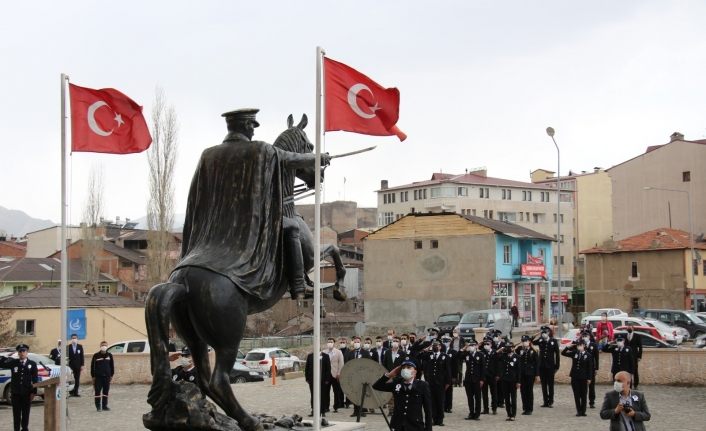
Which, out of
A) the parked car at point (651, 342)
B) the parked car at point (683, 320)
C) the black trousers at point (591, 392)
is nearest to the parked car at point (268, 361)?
the parked car at point (651, 342)

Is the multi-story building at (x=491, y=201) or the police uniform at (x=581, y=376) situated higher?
the multi-story building at (x=491, y=201)

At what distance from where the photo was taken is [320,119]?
391 inches

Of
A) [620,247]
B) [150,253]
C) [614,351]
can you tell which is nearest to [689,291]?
[620,247]

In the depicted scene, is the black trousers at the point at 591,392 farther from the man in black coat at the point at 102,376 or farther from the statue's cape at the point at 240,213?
the statue's cape at the point at 240,213

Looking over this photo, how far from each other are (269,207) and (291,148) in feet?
A: 3.24

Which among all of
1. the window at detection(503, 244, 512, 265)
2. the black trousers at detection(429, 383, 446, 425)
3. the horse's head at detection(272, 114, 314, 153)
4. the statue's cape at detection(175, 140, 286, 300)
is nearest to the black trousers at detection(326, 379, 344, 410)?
the black trousers at detection(429, 383, 446, 425)

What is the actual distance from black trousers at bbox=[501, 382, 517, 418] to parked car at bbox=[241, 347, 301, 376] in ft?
46.3

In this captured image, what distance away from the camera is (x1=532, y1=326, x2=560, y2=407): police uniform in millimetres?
23062

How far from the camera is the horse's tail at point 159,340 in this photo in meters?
7.41

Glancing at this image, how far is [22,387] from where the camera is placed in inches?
724

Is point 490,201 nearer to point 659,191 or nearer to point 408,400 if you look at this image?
point 659,191

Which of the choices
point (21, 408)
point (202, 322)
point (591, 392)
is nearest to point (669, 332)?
point (591, 392)

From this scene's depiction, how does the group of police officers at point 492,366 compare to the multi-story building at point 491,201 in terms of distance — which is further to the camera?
the multi-story building at point 491,201

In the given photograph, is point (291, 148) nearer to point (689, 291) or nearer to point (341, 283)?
point (341, 283)
